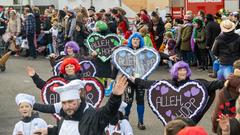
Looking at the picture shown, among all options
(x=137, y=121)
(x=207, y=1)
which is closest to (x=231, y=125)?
(x=137, y=121)

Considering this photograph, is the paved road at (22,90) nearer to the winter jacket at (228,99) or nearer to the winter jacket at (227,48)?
the winter jacket at (227,48)

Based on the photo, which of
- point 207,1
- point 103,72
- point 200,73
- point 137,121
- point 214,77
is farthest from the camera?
Answer: point 207,1

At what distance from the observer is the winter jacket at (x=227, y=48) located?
32.5 ft

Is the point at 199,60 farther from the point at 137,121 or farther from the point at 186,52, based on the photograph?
the point at 137,121

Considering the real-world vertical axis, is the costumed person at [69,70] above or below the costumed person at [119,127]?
above

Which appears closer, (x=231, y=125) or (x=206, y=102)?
(x=231, y=125)

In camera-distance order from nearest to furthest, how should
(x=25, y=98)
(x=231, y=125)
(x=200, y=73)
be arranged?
(x=231, y=125)
(x=25, y=98)
(x=200, y=73)

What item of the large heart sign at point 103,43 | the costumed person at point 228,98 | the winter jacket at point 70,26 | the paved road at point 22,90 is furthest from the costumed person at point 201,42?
the costumed person at point 228,98

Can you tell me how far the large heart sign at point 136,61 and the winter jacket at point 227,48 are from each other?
187 cm

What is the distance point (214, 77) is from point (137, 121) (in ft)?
12.7

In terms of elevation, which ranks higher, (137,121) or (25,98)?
(25,98)

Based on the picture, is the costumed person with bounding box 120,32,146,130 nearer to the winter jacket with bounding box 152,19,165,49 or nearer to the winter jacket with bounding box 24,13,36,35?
the winter jacket with bounding box 152,19,165,49

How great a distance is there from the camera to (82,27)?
1343cm

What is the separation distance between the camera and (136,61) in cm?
862
